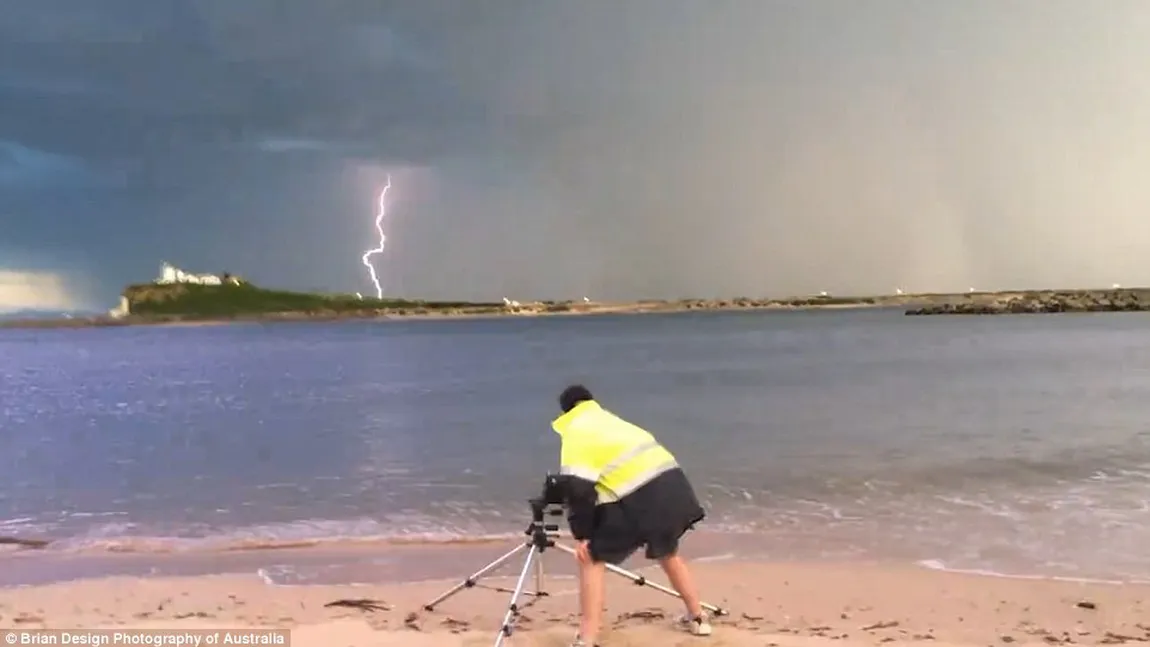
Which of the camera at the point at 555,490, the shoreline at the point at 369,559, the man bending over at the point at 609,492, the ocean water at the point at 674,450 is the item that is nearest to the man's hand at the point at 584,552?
the man bending over at the point at 609,492

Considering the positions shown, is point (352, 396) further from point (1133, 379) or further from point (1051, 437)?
point (1133, 379)

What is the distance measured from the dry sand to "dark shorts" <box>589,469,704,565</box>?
2.73ft

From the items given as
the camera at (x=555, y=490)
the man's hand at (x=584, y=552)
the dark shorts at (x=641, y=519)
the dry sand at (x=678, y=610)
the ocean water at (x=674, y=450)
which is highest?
the camera at (x=555, y=490)

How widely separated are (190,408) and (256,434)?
27.6ft

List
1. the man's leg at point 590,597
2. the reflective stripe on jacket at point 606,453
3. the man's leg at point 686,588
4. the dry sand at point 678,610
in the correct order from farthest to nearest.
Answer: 1. the dry sand at point 678,610
2. the man's leg at point 686,588
3. the man's leg at point 590,597
4. the reflective stripe on jacket at point 606,453

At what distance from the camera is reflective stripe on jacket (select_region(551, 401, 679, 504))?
5488mm

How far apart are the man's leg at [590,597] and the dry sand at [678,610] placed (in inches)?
14.6

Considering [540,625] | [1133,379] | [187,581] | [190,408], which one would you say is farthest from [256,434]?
[1133,379]

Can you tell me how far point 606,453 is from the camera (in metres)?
5.52

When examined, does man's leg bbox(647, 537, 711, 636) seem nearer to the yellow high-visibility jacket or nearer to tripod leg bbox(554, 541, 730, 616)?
tripod leg bbox(554, 541, 730, 616)

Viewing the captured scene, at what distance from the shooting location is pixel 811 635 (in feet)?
21.1

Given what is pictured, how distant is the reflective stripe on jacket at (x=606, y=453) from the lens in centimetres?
549

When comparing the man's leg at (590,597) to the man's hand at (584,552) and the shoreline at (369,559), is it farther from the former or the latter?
the shoreline at (369,559)

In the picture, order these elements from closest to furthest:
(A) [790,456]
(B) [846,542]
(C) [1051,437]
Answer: (B) [846,542] → (A) [790,456] → (C) [1051,437]
